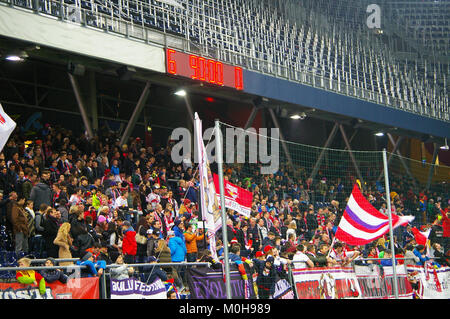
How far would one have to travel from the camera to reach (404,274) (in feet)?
46.0

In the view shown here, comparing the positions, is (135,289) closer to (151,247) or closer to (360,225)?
(151,247)

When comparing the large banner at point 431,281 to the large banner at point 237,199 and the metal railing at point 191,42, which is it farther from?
the metal railing at point 191,42

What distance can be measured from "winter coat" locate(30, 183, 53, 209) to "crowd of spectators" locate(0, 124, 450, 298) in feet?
0.06

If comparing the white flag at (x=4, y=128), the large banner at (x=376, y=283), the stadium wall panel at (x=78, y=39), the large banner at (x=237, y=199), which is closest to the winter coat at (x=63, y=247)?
the white flag at (x=4, y=128)

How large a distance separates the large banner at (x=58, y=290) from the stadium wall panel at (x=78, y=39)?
7.39 meters

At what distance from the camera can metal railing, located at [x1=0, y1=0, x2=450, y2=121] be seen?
16.3m

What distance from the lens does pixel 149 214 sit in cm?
1430

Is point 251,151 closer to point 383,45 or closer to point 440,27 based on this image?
point 383,45

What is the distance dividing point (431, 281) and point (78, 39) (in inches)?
394

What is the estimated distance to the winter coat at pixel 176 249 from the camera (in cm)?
1259

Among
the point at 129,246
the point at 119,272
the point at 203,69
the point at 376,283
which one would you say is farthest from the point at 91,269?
the point at 203,69

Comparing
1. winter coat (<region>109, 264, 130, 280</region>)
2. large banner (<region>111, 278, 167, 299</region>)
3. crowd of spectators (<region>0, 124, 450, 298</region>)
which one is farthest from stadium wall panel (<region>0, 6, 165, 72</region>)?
large banner (<region>111, 278, 167, 299</region>)

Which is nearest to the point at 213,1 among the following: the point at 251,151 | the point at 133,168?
the point at 251,151

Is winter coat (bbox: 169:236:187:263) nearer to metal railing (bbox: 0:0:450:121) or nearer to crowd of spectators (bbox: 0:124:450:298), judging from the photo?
crowd of spectators (bbox: 0:124:450:298)
